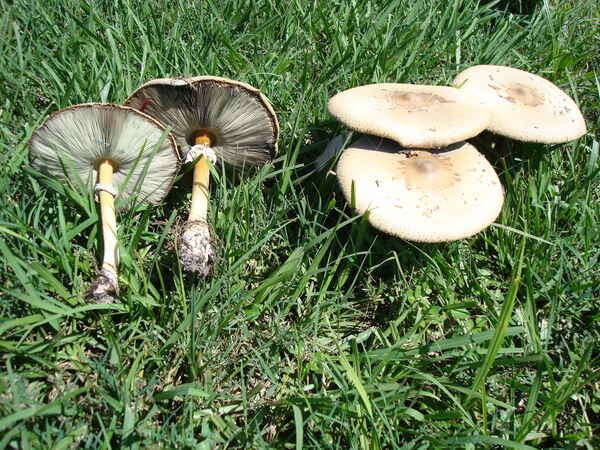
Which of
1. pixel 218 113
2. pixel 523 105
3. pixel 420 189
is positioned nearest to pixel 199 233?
pixel 218 113

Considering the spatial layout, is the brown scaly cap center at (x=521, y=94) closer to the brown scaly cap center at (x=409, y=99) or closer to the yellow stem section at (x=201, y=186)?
the brown scaly cap center at (x=409, y=99)

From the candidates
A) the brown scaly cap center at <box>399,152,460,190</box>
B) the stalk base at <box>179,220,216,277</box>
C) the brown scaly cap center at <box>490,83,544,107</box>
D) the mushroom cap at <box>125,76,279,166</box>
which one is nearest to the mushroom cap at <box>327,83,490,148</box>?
the brown scaly cap center at <box>399,152,460,190</box>

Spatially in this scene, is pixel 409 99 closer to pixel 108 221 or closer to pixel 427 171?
pixel 427 171

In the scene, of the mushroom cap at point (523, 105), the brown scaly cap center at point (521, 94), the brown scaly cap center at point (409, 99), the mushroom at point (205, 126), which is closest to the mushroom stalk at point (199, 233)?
the mushroom at point (205, 126)

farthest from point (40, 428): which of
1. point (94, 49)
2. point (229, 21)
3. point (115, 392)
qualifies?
point (229, 21)

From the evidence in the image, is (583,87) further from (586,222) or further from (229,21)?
(229,21)

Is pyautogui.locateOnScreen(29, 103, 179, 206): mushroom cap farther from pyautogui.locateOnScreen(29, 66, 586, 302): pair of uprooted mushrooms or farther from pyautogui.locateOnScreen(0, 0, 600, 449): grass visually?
pyautogui.locateOnScreen(0, 0, 600, 449): grass
